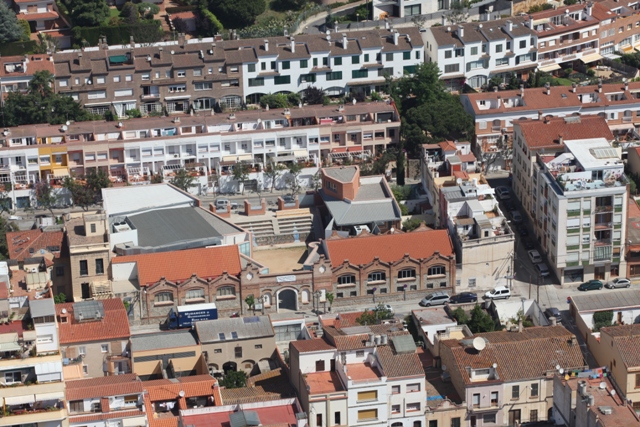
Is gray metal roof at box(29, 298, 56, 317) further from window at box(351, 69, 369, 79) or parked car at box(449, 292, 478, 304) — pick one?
window at box(351, 69, 369, 79)

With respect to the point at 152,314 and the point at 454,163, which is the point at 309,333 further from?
the point at 454,163

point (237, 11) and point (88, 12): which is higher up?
point (88, 12)

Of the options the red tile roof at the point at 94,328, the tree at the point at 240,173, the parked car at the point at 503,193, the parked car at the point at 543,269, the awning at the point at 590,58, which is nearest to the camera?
the red tile roof at the point at 94,328

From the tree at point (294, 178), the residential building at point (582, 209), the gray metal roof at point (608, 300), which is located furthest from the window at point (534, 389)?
the tree at point (294, 178)

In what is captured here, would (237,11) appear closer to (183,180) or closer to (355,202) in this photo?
(183,180)

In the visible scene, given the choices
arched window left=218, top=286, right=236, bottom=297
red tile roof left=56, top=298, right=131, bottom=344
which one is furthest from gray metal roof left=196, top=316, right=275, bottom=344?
arched window left=218, top=286, right=236, bottom=297

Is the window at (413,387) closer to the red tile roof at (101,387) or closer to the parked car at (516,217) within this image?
the red tile roof at (101,387)

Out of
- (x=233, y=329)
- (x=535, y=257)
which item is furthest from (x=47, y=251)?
(x=535, y=257)
